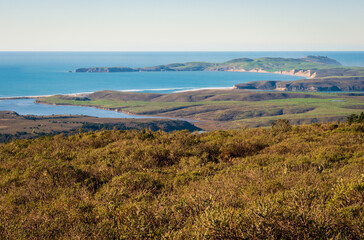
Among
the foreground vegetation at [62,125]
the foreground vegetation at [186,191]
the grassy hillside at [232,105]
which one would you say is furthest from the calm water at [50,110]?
the foreground vegetation at [186,191]

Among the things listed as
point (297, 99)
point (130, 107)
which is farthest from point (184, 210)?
point (297, 99)

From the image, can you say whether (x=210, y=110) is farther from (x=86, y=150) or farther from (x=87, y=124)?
(x=86, y=150)

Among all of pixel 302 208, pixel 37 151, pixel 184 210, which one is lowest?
pixel 37 151

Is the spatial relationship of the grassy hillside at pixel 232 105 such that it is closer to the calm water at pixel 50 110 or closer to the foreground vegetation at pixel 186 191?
the calm water at pixel 50 110

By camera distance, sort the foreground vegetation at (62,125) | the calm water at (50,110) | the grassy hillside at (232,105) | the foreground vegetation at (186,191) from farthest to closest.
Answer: the calm water at (50,110) → the grassy hillside at (232,105) → the foreground vegetation at (62,125) → the foreground vegetation at (186,191)

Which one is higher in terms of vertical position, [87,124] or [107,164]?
[107,164]
